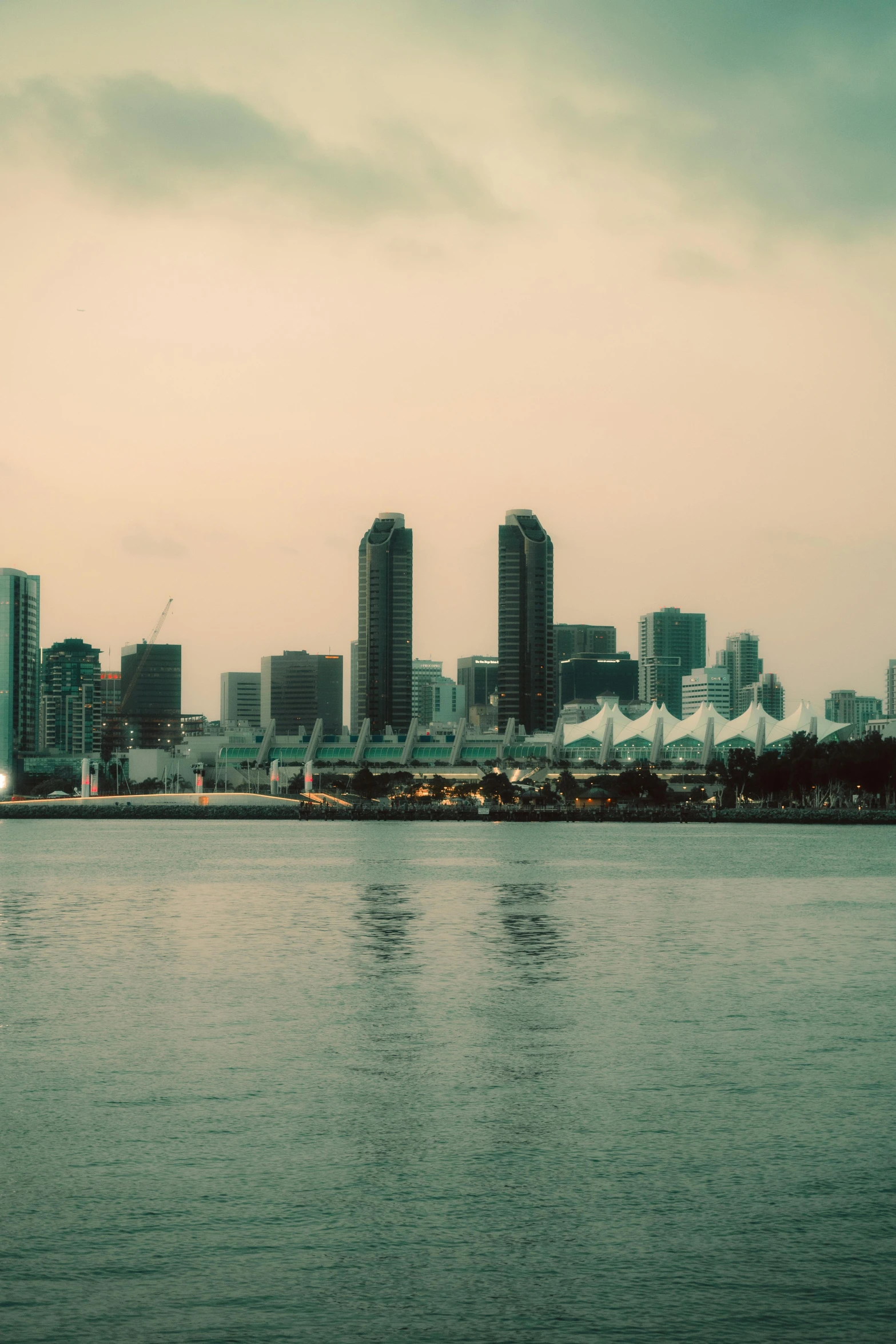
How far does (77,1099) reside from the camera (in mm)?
18031

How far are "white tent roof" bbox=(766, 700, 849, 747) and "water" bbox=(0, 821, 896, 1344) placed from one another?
520 feet

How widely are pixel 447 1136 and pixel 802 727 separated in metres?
184

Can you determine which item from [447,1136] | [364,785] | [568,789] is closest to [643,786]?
[568,789]

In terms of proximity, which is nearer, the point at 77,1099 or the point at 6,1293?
the point at 6,1293

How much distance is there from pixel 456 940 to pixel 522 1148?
2228cm

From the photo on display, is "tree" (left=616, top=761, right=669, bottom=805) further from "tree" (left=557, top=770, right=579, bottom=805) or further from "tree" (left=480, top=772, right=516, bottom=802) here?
"tree" (left=480, top=772, right=516, bottom=802)

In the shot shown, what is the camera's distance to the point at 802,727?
193 m

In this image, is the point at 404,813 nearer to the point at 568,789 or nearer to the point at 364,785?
the point at 364,785

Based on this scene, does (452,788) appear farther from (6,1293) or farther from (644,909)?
(6,1293)

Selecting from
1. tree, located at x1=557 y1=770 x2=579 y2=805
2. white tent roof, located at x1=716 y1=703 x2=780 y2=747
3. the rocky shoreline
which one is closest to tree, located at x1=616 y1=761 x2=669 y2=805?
the rocky shoreline

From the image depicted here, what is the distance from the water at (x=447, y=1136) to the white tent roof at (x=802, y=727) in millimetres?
158477

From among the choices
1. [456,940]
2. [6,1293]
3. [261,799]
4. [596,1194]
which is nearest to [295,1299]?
[6,1293]

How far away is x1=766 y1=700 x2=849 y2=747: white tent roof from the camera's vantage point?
633 feet

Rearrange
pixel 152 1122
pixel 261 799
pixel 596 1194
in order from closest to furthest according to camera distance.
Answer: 1. pixel 596 1194
2. pixel 152 1122
3. pixel 261 799
